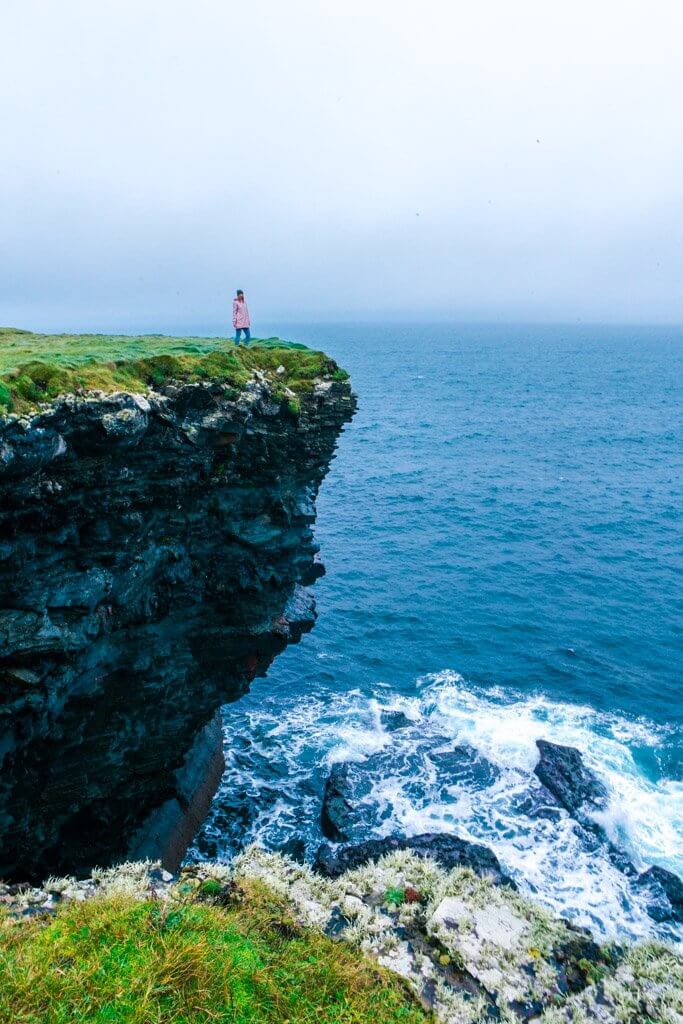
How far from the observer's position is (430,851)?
88.5 feet

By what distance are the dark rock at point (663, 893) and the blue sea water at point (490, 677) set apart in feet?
2.10

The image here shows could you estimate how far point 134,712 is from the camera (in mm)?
25906

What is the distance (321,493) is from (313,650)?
36.2m

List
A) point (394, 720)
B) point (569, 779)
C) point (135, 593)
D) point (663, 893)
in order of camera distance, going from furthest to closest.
Answer: 1. point (394, 720)
2. point (569, 779)
3. point (663, 893)
4. point (135, 593)

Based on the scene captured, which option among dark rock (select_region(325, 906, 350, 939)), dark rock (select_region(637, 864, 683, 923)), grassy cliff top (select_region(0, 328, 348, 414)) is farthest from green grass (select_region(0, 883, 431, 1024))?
dark rock (select_region(637, 864, 683, 923))

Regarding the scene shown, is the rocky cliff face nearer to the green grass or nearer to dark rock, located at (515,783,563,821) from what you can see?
the green grass

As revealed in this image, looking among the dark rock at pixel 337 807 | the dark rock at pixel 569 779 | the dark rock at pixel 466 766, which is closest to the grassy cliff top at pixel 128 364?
the dark rock at pixel 337 807

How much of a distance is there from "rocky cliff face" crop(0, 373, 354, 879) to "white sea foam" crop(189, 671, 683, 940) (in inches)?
169

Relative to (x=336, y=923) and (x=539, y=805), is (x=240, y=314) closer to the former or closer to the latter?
(x=336, y=923)

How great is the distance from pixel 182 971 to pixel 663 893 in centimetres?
2628

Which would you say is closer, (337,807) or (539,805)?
(337,807)

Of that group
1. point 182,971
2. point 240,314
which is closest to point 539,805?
point 182,971

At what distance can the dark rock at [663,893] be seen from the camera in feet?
84.6

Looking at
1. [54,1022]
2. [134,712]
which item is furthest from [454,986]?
[134,712]
